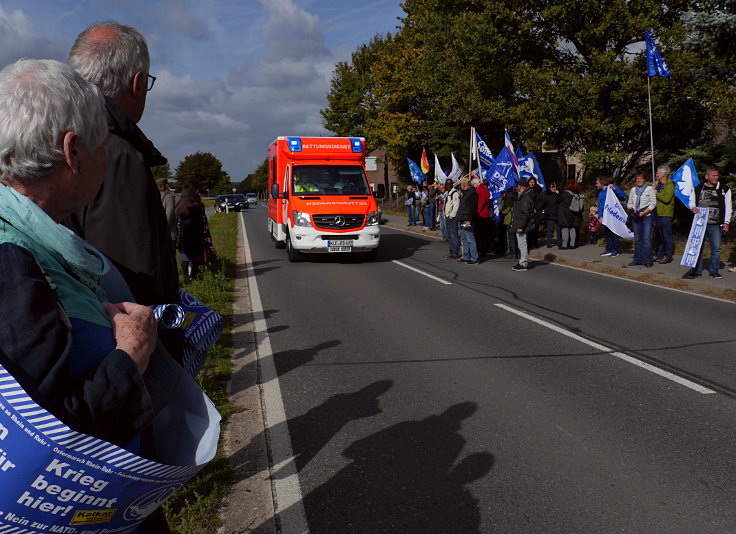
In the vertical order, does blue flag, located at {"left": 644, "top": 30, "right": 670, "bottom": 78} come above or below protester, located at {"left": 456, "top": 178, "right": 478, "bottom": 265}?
above

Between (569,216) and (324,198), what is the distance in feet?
21.8

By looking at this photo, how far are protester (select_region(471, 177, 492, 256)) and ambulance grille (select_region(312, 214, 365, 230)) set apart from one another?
3.15 m

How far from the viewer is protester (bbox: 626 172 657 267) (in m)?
12.6

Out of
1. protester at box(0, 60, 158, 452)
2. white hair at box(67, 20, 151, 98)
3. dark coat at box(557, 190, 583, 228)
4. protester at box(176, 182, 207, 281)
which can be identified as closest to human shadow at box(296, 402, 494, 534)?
protester at box(0, 60, 158, 452)

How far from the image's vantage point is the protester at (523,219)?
12.8 metres

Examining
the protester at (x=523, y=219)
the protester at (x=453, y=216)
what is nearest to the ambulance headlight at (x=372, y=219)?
the protester at (x=453, y=216)

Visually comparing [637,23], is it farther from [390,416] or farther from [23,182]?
[23,182]

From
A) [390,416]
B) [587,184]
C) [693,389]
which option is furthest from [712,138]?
[390,416]

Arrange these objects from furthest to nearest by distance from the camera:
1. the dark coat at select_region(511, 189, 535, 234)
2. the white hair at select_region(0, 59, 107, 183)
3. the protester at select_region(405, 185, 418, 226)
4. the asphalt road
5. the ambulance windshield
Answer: the protester at select_region(405, 185, 418, 226)
the ambulance windshield
the dark coat at select_region(511, 189, 535, 234)
the asphalt road
the white hair at select_region(0, 59, 107, 183)

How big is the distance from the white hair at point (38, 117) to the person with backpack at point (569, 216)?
15.7 metres

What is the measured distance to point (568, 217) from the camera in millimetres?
16172

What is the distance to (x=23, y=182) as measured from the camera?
4.29ft

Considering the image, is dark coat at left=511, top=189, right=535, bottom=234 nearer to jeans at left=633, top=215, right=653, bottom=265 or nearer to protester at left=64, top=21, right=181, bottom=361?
jeans at left=633, top=215, right=653, bottom=265

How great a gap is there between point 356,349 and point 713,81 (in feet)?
42.9
